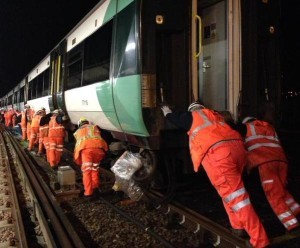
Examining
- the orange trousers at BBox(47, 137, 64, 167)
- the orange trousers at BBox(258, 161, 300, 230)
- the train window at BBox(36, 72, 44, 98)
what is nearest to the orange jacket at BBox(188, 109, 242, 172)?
the orange trousers at BBox(258, 161, 300, 230)

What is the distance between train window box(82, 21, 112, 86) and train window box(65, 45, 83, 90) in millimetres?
419

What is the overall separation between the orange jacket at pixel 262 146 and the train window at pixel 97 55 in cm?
234

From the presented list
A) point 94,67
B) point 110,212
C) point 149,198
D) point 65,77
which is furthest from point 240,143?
point 65,77

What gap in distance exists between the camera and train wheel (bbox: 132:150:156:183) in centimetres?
502

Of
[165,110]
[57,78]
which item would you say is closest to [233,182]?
[165,110]

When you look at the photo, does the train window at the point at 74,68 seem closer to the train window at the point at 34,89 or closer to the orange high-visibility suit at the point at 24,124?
the train window at the point at 34,89

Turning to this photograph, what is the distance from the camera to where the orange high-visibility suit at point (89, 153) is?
6.08m

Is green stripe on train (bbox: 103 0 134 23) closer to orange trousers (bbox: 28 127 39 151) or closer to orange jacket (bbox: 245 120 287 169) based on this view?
orange jacket (bbox: 245 120 287 169)

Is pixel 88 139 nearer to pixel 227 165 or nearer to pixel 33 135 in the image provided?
pixel 227 165

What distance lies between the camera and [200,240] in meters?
4.15

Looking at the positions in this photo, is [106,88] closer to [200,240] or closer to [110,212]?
[110,212]

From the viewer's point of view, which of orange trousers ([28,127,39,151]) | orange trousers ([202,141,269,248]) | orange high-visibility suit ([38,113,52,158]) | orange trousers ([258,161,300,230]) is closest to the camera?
orange trousers ([202,141,269,248])

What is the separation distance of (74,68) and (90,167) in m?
2.74

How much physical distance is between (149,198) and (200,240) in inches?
55.8
